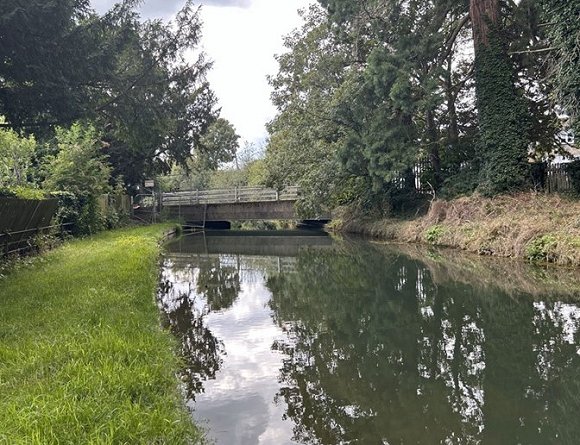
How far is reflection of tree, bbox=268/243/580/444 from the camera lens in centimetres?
403

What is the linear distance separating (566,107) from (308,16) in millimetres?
17997

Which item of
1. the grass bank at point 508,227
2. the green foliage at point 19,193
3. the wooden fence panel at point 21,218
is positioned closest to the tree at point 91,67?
the wooden fence panel at point 21,218

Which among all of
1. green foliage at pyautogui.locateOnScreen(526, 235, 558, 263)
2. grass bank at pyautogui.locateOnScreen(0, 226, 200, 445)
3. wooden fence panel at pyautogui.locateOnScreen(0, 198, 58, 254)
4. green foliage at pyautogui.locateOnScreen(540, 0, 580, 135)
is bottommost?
grass bank at pyautogui.locateOnScreen(0, 226, 200, 445)

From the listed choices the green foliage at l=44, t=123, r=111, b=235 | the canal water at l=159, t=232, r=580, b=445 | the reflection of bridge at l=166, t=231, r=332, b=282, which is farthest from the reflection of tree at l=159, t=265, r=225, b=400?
the green foliage at l=44, t=123, r=111, b=235

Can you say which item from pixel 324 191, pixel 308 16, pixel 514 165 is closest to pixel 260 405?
pixel 514 165

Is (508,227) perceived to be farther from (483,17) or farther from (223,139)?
(223,139)

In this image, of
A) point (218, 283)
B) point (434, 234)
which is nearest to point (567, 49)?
point (434, 234)

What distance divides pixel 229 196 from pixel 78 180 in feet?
45.6

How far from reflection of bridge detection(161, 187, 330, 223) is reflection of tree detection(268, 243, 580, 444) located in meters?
21.0

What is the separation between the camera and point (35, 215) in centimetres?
1224

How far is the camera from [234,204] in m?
33.0

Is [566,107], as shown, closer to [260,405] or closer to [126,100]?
[126,100]

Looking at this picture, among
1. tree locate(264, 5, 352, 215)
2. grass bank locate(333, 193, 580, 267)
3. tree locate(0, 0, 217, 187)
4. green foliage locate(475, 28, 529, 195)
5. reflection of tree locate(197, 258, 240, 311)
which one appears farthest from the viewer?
tree locate(264, 5, 352, 215)

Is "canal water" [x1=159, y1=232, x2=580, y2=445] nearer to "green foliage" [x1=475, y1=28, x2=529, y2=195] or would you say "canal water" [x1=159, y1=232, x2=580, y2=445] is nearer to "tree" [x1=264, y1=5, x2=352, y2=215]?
"green foliage" [x1=475, y1=28, x2=529, y2=195]
